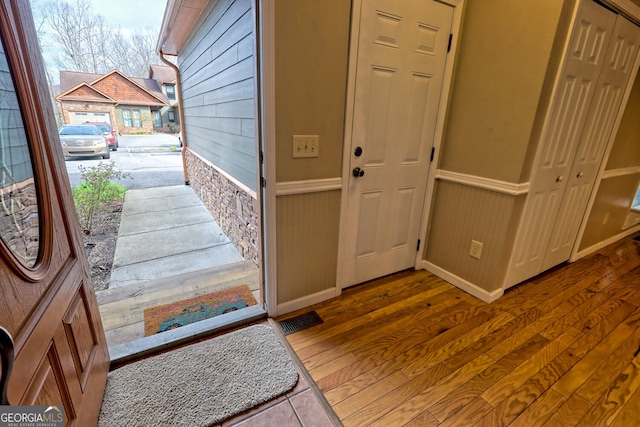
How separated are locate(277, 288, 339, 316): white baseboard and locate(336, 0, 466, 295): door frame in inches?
2.4

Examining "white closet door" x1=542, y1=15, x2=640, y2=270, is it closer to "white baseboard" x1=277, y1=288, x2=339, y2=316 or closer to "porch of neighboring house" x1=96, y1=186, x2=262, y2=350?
"white baseboard" x1=277, y1=288, x2=339, y2=316

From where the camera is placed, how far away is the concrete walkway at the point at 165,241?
2.94 m

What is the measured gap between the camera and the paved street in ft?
20.7

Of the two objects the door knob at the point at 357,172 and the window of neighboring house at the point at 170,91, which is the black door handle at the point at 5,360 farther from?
the window of neighboring house at the point at 170,91

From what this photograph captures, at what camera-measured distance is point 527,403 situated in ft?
4.36

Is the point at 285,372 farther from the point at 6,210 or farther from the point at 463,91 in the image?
the point at 463,91

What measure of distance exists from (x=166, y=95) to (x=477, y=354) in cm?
1538

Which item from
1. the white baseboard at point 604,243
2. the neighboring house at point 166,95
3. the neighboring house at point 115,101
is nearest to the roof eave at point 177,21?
the white baseboard at point 604,243

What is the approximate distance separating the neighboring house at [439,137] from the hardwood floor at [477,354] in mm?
211

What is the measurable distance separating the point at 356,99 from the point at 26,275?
5.35 feet

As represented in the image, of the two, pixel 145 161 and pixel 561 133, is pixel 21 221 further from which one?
pixel 145 161

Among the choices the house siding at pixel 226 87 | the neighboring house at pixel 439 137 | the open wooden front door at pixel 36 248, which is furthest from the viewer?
the house siding at pixel 226 87

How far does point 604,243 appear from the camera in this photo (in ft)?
9.95

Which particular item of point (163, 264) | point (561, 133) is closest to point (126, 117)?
point (163, 264)
